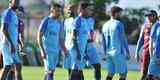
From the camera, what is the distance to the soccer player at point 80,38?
1844 cm

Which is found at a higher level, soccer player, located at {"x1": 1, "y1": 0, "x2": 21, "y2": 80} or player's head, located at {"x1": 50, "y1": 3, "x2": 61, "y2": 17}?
player's head, located at {"x1": 50, "y1": 3, "x2": 61, "y2": 17}

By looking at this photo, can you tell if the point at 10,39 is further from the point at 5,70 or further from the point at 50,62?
the point at 50,62

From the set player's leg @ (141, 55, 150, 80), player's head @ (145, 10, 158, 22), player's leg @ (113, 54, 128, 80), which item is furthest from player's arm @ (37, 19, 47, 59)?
player's leg @ (141, 55, 150, 80)

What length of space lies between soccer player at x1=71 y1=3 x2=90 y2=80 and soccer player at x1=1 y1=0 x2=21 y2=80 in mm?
1401

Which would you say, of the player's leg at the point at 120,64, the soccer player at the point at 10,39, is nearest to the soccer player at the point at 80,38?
the player's leg at the point at 120,64

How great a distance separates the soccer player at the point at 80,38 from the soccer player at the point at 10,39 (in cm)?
140

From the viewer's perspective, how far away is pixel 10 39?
17.5 metres

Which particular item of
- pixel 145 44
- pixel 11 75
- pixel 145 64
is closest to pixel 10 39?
pixel 11 75

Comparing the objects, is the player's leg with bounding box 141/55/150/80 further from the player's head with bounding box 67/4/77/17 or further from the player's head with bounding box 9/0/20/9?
the player's head with bounding box 9/0/20/9

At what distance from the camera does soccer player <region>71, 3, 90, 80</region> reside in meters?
18.4

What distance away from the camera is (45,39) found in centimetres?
1895

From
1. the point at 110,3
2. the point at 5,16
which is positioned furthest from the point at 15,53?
the point at 110,3

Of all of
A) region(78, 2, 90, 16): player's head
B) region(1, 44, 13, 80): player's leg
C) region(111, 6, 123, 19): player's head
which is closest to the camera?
region(1, 44, 13, 80): player's leg

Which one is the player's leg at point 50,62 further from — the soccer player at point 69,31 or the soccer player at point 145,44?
the soccer player at point 145,44
